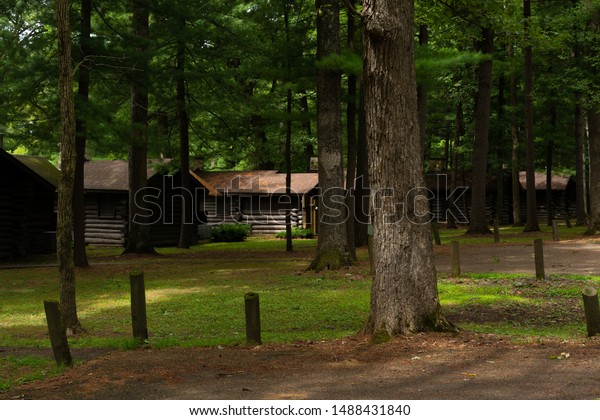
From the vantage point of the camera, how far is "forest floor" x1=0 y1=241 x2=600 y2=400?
8.85 m

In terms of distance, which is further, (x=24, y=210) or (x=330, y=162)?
(x=24, y=210)

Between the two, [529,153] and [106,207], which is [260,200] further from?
[529,153]

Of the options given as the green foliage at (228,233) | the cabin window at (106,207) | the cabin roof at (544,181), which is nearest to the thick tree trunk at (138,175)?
the cabin window at (106,207)

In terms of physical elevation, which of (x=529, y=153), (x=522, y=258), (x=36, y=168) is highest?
(x=529, y=153)

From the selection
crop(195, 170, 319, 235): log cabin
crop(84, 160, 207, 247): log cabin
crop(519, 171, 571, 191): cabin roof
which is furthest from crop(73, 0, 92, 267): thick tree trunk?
crop(519, 171, 571, 191): cabin roof

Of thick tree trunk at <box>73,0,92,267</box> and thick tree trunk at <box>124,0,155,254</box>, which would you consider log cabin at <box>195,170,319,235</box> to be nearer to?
thick tree trunk at <box>124,0,155,254</box>

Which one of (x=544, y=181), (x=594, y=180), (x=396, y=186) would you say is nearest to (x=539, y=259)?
(x=396, y=186)

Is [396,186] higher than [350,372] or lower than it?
higher

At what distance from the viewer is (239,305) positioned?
744 inches

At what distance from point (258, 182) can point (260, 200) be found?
1239mm

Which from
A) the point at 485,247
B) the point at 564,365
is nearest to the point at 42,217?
the point at 485,247

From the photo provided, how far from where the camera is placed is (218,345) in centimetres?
1298

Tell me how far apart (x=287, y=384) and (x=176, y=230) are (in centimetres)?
3668

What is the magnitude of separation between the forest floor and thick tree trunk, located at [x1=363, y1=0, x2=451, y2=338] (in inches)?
18.3
